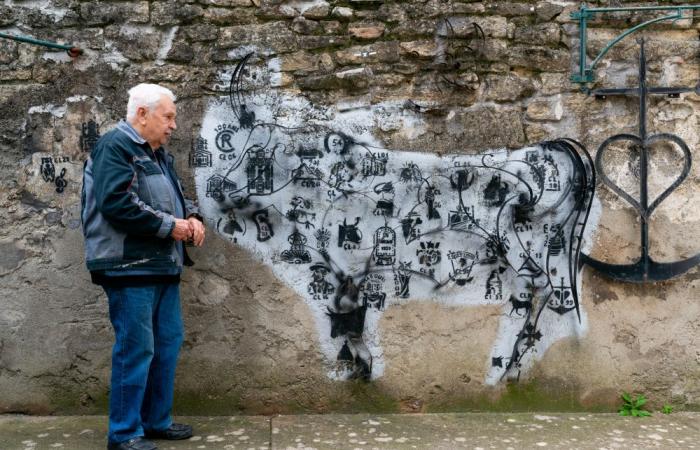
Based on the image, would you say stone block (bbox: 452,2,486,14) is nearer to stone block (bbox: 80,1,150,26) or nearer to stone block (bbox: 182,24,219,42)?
stone block (bbox: 182,24,219,42)

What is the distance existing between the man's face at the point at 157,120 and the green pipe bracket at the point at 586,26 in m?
1.95

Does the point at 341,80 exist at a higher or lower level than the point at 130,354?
higher

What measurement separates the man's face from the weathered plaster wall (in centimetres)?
44

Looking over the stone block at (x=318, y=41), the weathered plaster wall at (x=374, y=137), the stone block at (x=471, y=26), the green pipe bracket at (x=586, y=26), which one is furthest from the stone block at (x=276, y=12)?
the green pipe bracket at (x=586, y=26)

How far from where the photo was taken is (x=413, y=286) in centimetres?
369

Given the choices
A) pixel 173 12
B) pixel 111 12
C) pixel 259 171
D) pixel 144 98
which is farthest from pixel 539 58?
pixel 111 12

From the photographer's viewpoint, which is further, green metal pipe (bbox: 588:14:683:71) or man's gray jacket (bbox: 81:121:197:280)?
green metal pipe (bbox: 588:14:683:71)

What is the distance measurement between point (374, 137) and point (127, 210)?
1279mm

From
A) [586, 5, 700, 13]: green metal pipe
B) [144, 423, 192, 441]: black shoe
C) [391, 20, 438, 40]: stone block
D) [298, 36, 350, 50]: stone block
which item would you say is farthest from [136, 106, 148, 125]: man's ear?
[586, 5, 700, 13]: green metal pipe

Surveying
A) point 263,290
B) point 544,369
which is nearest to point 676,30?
point 544,369

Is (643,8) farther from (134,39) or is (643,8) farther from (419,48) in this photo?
(134,39)

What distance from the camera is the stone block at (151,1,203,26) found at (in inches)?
142

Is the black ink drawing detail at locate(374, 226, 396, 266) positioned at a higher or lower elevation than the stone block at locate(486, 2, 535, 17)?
lower

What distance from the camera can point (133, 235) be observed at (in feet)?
10.1
